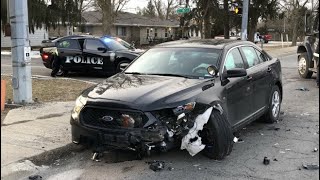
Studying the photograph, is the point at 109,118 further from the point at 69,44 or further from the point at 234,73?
the point at 69,44

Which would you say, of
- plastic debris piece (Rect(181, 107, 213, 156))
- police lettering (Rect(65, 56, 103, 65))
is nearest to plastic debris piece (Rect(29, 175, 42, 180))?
plastic debris piece (Rect(181, 107, 213, 156))

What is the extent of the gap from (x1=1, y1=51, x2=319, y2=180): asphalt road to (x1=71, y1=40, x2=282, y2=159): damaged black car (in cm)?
23

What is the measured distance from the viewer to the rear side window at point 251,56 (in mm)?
7266

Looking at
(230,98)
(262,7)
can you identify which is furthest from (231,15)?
(230,98)

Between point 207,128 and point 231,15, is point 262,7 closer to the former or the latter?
point 231,15

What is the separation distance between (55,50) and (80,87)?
4.03m

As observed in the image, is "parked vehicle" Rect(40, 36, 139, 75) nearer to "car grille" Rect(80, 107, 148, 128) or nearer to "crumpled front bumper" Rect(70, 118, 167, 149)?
"car grille" Rect(80, 107, 148, 128)

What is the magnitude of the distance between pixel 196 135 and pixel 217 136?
0.88 ft

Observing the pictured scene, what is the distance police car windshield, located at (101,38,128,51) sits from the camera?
15.0 meters

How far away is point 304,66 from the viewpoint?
14.7 metres

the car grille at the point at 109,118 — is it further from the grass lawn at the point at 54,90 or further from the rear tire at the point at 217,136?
the grass lawn at the point at 54,90

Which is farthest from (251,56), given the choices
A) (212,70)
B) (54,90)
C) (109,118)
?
(54,90)

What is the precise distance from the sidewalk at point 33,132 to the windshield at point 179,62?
4.91 feet

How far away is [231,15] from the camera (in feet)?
119
